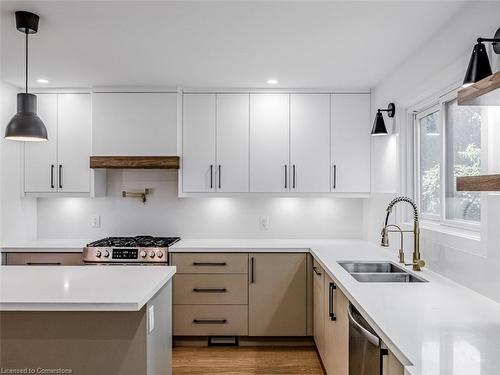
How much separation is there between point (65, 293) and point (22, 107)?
1.20 m

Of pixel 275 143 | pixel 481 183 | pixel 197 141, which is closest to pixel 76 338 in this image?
pixel 481 183

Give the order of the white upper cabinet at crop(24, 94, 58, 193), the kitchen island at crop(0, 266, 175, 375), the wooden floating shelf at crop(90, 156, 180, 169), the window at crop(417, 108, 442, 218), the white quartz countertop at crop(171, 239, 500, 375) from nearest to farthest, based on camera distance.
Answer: the white quartz countertop at crop(171, 239, 500, 375) → the kitchen island at crop(0, 266, 175, 375) → the window at crop(417, 108, 442, 218) → the wooden floating shelf at crop(90, 156, 180, 169) → the white upper cabinet at crop(24, 94, 58, 193)

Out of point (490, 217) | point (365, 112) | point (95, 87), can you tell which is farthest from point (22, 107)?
point (365, 112)

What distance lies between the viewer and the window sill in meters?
2.04

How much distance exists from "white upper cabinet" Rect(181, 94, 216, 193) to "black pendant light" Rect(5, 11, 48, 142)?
5.02 ft

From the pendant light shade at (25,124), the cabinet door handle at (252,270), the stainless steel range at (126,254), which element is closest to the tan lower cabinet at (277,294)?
the cabinet door handle at (252,270)

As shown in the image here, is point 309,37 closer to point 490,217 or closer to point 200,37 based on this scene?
point 200,37

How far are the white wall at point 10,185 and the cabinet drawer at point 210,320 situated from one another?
1.75 metres

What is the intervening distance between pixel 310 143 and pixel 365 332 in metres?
2.30

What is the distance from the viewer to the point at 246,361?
3129 mm

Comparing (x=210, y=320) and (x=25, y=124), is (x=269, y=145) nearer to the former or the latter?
(x=210, y=320)

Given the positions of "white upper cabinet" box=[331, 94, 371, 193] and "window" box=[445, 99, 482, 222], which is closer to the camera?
"window" box=[445, 99, 482, 222]

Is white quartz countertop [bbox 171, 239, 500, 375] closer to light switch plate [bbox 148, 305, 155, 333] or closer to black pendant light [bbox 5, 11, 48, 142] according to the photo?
light switch plate [bbox 148, 305, 155, 333]

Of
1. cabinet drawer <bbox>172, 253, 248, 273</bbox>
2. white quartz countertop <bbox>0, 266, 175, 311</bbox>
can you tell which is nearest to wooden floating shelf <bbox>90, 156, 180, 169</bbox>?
cabinet drawer <bbox>172, 253, 248, 273</bbox>
